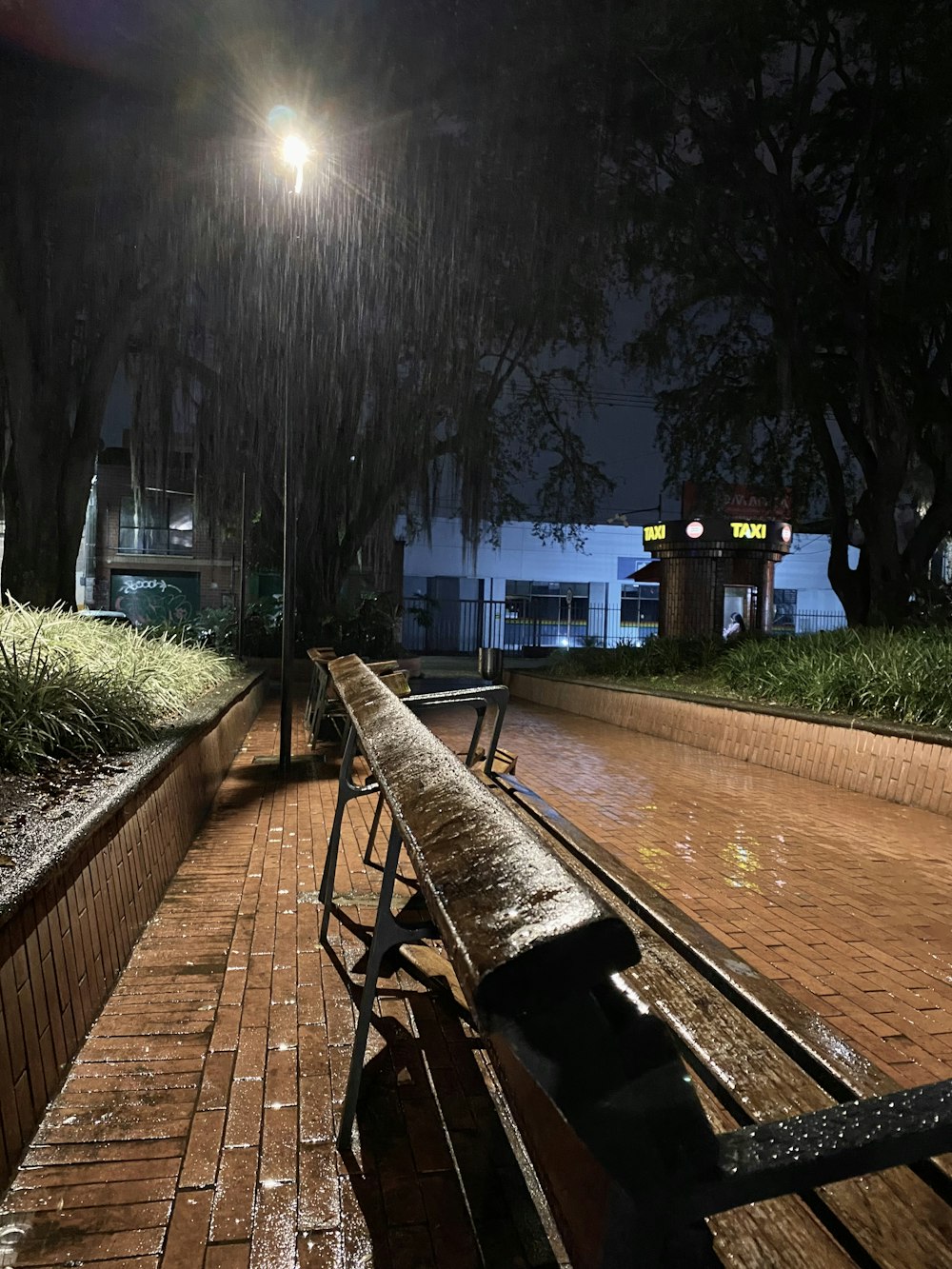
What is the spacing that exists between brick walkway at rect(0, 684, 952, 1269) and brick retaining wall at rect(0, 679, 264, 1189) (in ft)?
0.27

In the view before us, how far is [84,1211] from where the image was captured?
1.75 m

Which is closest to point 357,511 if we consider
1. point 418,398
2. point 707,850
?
point 418,398

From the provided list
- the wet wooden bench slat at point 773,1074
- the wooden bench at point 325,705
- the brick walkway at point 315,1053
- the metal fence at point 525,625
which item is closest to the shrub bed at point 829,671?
the brick walkway at point 315,1053

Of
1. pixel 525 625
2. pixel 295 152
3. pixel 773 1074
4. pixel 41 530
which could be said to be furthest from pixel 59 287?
pixel 525 625

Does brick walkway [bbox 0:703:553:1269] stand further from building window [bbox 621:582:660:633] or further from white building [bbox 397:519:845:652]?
building window [bbox 621:582:660:633]

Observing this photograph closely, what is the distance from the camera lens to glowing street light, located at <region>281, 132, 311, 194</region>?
278 inches

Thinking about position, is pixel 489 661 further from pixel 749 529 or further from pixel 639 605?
pixel 639 605

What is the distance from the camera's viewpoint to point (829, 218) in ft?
42.4

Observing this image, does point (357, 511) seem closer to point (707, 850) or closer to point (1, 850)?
point (707, 850)

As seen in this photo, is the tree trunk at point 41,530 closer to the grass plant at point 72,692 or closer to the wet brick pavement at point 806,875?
the grass plant at point 72,692

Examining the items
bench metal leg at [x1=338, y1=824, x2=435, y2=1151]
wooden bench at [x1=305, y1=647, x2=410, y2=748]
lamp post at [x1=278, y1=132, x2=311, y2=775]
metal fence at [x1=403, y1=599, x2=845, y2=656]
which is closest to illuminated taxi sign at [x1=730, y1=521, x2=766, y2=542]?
metal fence at [x1=403, y1=599, x2=845, y2=656]

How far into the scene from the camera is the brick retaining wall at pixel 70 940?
1921 mm

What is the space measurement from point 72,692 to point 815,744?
19.6ft

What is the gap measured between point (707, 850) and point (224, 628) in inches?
600
